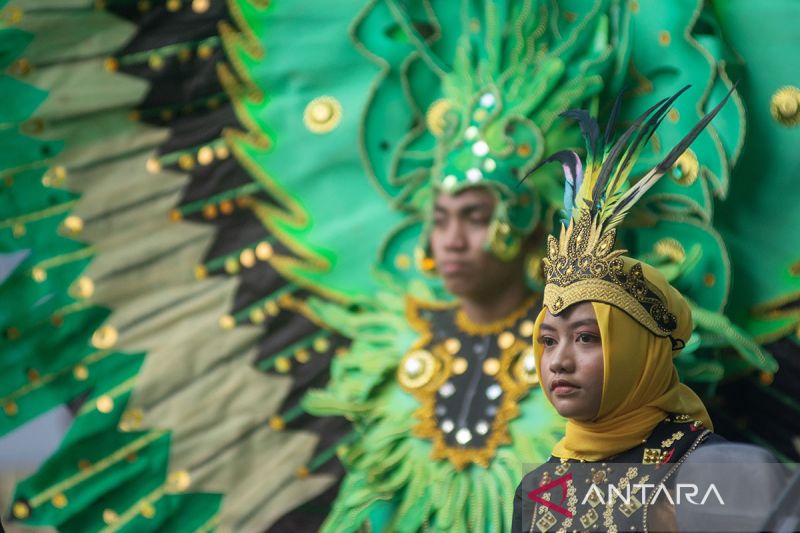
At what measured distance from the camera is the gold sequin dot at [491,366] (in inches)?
149

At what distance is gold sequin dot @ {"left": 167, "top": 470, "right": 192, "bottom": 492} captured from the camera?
4.15 m

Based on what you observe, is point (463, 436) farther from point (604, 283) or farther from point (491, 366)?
point (604, 283)

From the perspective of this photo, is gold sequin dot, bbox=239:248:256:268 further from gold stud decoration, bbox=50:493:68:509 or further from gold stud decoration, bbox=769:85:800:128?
gold stud decoration, bbox=769:85:800:128

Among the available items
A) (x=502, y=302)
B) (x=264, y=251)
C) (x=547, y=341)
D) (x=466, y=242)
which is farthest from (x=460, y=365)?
(x=547, y=341)

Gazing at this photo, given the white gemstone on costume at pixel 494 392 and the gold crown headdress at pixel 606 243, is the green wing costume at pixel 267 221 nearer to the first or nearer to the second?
the white gemstone on costume at pixel 494 392

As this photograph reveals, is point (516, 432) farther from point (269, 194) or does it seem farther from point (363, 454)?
point (269, 194)

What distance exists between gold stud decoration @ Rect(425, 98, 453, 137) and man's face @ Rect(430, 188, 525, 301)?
244 millimetres

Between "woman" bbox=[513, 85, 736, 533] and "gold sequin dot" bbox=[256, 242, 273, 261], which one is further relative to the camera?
Result: "gold sequin dot" bbox=[256, 242, 273, 261]

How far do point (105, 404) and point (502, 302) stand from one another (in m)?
1.12

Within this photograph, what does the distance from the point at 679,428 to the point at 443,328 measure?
1.46 metres

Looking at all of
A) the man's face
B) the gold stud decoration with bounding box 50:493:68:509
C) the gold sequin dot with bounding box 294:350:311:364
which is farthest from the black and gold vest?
the gold stud decoration with bounding box 50:493:68:509

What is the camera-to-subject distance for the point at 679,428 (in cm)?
250

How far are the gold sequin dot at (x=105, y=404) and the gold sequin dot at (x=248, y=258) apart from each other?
508mm

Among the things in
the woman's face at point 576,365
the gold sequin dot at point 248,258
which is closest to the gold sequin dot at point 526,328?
the gold sequin dot at point 248,258
